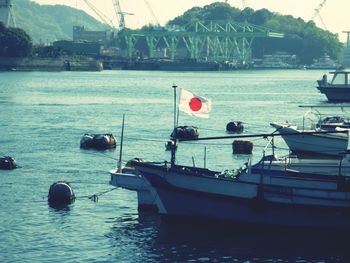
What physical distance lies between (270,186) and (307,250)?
8.48 feet

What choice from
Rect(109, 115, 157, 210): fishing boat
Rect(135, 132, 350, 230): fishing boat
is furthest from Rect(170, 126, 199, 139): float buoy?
Rect(135, 132, 350, 230): fishing boat

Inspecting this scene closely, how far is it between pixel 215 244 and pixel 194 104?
16.3 ft

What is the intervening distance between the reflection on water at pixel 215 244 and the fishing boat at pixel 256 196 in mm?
396

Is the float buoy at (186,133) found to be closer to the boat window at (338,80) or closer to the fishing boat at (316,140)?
the fishing boat at (316,140)

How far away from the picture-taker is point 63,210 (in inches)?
1476

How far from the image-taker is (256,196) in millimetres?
32844

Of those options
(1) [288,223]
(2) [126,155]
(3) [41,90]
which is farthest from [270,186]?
(3) [41,90]

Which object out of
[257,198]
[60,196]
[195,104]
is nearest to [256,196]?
[257,198]

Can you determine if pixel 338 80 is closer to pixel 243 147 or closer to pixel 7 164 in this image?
pixel 243 147

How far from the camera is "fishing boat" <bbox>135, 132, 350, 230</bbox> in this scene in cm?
3250

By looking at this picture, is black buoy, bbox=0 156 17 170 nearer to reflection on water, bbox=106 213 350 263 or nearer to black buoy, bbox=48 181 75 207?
black buoy, bbox=48 181 75 207

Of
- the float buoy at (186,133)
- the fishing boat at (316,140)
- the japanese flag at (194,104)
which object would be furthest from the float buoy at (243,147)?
the japanese flag at (194,104)

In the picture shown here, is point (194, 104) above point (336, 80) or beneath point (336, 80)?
above

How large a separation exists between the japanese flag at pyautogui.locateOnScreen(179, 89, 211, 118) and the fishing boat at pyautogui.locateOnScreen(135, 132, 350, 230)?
2.09 m
